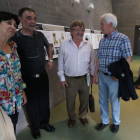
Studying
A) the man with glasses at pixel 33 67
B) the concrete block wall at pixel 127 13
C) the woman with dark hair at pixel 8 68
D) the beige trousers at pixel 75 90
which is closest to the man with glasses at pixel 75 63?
the beige trousers at pixel 75 90

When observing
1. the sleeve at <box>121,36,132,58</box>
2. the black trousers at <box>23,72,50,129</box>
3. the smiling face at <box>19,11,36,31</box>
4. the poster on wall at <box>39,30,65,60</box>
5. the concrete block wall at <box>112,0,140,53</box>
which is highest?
the concrete block wall at <box>112,0,140,53</box>

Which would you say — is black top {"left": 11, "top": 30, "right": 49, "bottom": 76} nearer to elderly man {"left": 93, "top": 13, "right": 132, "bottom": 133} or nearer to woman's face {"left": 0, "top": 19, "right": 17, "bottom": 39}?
woman's face {"left": 0, "top": 19, "right": 17, "bottom": 39}

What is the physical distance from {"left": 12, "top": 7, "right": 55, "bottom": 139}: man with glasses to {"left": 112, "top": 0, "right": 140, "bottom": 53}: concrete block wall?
721 cm

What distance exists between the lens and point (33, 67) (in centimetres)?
162

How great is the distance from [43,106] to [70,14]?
266cm

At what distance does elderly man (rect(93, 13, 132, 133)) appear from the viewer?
151 centimetres

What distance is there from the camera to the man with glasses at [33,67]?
4.99ft

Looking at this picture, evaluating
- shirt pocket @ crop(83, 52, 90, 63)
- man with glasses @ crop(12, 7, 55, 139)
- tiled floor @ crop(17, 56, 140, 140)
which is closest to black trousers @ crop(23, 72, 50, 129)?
man with glasses @ crop(12, 7, 55, 139)

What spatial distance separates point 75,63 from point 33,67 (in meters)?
0.65

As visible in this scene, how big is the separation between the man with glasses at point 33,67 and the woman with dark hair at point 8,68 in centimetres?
27

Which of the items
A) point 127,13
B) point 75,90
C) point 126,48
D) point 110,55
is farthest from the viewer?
point 127,13

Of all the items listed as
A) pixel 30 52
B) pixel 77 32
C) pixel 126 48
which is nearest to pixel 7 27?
pixel 30 52

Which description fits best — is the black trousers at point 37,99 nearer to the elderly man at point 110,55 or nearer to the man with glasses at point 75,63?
the man with glasses at point 75,63

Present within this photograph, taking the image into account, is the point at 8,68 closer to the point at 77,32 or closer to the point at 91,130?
the point at 77,32
